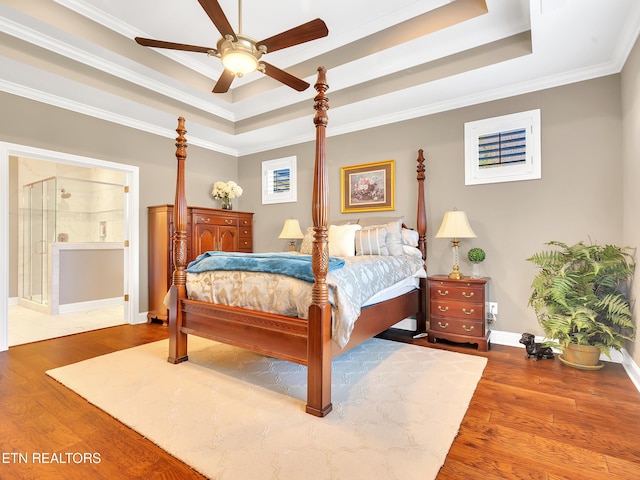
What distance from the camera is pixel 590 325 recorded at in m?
2.62

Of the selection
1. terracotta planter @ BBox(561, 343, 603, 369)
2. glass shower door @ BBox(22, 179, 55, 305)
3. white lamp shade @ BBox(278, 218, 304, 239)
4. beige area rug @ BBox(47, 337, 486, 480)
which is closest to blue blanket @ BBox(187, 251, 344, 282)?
beige area rug @ BBox(47, 337, 486, 480)

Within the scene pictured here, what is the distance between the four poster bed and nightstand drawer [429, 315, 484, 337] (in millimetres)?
358

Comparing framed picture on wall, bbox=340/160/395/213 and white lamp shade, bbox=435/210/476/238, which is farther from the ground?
framed picture on wall, bbox=340/160/395/213

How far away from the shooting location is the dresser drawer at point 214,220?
4445 millimetres

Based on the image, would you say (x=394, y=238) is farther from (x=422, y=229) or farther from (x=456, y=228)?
(x=456, y=228)

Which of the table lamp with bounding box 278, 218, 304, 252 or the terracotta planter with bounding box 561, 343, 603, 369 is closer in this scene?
the terracotta planter with bounding box 561, 343, 603, 369

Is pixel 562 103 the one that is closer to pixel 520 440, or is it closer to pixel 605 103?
pixel 605 103

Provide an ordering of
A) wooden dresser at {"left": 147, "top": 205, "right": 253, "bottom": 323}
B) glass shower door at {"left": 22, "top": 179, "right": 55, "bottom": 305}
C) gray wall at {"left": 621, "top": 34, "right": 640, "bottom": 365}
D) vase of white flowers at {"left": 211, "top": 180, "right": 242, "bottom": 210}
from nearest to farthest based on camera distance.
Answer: gray wall at {"left": 621, "top": 34, "right": 640, "bottom": 365} → wooden dresser at {"left": 147, "top": 205, "right": 253, "bottom": 323} → vase of white flowers at {"left": 211, "top": 180, "right": 242, "bottom": 210} → glass shower door at {"left": 22, "top": 179, "right": 55, "bottom": 305}

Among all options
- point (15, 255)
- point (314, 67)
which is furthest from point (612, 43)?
point (15, 255)

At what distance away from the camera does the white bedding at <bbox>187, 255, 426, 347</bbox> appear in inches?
80.7

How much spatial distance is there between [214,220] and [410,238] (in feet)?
9.02

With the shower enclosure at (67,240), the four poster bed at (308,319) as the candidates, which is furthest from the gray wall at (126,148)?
the four poster bed at (308,319)

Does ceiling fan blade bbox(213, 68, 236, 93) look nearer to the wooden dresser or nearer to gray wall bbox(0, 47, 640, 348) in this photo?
gray wall bbox(0, 47, 640, 348)

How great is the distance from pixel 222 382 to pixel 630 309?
3.32 meters
